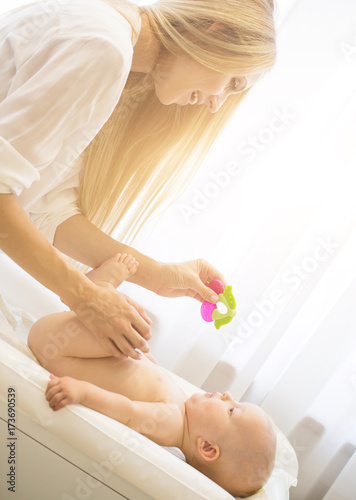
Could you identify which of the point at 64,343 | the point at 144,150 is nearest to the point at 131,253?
the point at 144,150

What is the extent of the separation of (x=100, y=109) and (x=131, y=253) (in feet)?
1.49

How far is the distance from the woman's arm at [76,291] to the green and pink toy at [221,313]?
0.28m

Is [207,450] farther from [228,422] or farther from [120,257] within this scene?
[120,257]

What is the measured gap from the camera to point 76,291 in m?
1.04

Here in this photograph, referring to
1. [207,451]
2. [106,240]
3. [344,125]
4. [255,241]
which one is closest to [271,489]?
[207,451]

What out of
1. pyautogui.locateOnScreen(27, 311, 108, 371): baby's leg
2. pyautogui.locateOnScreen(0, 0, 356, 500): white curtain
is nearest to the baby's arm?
pyautogui.locateOnScreen(27, 311, 108, 371): baby's leg

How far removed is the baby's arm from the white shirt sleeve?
36cm

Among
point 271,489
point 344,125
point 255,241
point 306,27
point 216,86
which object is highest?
point 306,27

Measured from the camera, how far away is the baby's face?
1142mm

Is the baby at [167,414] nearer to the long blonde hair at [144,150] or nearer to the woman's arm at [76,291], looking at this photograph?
the woman's arm at [76,291]

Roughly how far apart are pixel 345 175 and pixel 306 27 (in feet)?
1.51

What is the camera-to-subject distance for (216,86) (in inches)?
45.5

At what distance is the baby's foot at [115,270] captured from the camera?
125 centimetres

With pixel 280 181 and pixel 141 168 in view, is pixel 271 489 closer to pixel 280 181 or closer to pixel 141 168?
pixel 141 168
